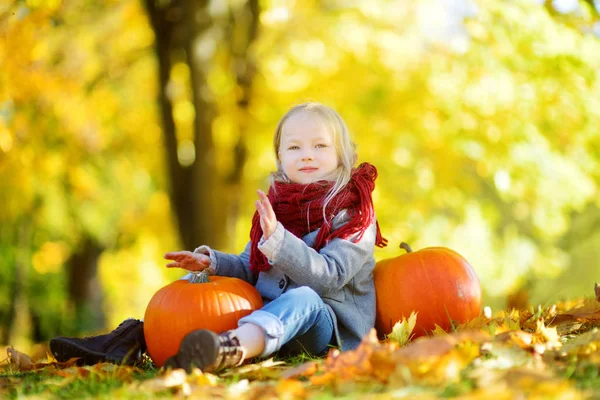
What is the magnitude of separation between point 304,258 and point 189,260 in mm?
640

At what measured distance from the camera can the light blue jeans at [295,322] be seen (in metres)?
2.54

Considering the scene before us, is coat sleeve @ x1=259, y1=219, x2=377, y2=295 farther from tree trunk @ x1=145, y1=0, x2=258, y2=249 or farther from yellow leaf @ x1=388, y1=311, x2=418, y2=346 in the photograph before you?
tree trunk @ x1=145, y1=0, x2=258, y2=249

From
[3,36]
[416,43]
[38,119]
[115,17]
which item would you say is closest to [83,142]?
[38,119]

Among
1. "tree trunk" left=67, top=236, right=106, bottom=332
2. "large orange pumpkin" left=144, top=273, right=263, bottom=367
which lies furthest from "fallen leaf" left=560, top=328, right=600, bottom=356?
"tree trunk" left=67, top=236, right=106, bottom=332

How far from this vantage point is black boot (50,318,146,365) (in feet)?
9.35

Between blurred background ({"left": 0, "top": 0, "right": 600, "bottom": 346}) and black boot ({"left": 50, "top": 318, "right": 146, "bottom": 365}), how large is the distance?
2693 mm

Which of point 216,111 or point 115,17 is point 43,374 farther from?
point 115,17

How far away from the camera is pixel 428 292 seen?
3.07 meters

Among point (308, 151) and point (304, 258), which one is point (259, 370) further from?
point (308, 151)

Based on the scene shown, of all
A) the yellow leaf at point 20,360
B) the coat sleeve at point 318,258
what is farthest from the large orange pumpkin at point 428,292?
the yellow leaf at point 20,360

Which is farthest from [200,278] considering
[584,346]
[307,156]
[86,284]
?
[86,284]

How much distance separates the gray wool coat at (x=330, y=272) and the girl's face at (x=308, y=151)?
25cm

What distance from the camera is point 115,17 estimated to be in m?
9.44

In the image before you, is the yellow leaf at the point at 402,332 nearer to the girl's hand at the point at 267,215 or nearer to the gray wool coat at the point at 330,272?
the gray wool coat at the point at 330,272
